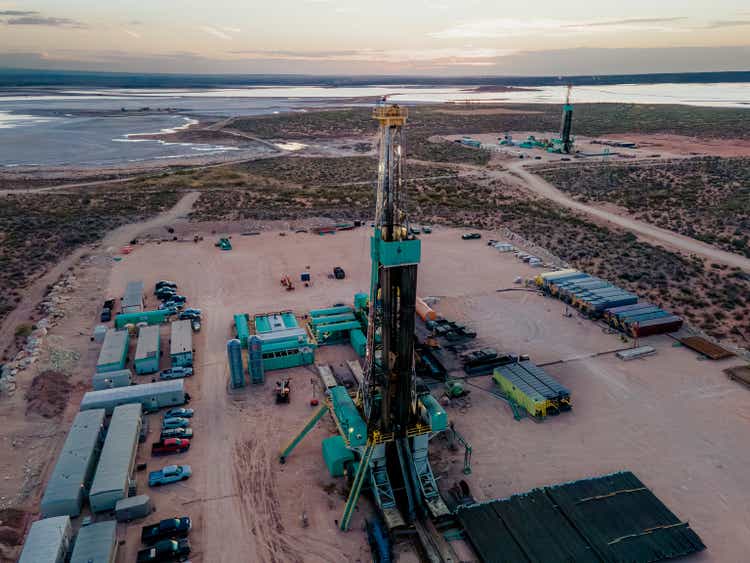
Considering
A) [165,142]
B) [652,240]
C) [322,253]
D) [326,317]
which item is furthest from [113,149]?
[652,240]

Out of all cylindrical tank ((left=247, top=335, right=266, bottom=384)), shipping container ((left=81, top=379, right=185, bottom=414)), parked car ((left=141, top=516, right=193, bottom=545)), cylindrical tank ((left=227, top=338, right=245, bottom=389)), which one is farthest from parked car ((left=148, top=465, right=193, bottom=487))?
cylindrical tank ((left=247, top=335, right=266, bottom=384))

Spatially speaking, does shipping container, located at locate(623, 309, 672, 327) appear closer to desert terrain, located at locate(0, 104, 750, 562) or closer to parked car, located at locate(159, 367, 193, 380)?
desert terrain, located at locate(0, 104, 750, 562)

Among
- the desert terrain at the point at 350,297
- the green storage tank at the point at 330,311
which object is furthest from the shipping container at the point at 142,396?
the green storage tank at the point at 330,311

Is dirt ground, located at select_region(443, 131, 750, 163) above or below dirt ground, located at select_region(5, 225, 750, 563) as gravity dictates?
above

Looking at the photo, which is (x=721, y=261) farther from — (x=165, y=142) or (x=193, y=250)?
(x=165, y=142)

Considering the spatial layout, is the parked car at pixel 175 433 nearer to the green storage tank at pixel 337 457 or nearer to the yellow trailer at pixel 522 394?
the green storage tank at pixel 337 457
